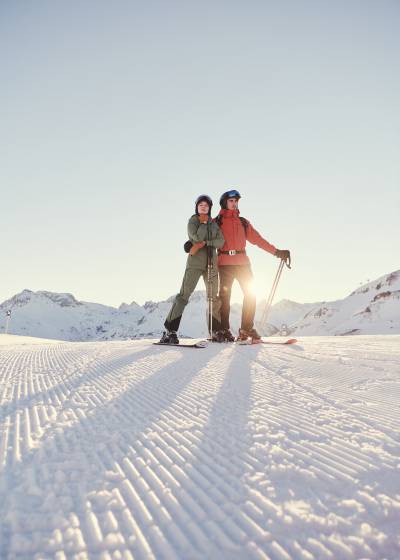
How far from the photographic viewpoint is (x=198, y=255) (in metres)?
6.23

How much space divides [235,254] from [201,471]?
555 cm

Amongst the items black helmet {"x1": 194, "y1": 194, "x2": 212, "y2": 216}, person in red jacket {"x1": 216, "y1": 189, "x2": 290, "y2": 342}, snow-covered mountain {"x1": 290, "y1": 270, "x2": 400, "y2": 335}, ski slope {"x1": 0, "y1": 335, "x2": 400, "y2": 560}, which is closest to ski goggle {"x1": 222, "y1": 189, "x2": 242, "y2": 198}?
person in red jacket {"x1": 216, "y1": 189, "x2": 290, "y2": 342}

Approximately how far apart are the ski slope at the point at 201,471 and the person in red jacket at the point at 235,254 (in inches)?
157

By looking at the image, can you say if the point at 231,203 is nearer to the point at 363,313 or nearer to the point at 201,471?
the point at 201,471

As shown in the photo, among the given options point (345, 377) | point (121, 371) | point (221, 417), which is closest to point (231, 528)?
point (221, 417)

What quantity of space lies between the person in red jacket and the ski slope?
Result: 4.00 m

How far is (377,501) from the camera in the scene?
1051mm

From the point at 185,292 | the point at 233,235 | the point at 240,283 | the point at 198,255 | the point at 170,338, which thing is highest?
the point at 233,235

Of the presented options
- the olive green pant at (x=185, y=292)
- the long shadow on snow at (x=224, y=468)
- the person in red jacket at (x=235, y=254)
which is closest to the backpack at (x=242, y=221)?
the person in red jacket at (x=235, y=254)

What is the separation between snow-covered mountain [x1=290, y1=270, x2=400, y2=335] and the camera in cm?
4181

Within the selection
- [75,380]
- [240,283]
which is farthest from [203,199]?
[75,380]

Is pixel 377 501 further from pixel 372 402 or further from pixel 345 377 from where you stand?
pixel 345 377

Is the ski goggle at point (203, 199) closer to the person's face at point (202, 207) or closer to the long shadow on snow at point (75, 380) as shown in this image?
the person's face at point (202, 207)

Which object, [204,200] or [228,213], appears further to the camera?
[228,213]
